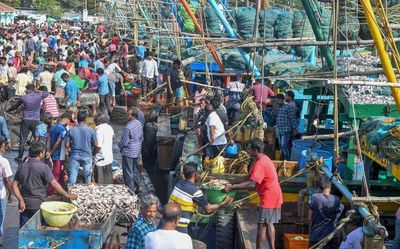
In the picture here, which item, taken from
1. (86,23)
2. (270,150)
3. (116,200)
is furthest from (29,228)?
(86,23)

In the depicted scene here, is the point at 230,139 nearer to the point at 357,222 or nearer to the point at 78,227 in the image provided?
the point at 78,227

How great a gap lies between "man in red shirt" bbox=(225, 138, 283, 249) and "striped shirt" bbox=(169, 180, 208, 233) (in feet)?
2.22

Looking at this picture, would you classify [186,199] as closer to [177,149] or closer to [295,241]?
[295,241]

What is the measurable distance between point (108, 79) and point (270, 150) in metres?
8.18

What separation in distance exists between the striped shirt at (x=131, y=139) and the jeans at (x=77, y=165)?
84 cm

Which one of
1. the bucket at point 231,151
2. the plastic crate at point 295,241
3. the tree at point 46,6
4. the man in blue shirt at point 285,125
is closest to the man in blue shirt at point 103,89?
the man in blue shirt at point 285,125

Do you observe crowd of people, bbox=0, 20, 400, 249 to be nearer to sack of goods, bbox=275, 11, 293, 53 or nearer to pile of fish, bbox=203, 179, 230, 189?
pile of fish, bbox=203, 179, 230, 189

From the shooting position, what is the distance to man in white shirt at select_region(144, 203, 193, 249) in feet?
20.7

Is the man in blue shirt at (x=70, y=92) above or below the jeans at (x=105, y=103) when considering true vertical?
above

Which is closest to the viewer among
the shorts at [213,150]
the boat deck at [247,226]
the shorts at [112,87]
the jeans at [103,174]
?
the boat deck at [247,226]

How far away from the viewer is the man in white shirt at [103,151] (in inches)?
484

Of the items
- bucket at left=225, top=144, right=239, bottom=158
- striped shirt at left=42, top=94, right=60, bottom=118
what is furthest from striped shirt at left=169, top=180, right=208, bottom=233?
striped shirt at left=42, top=94, right=60, bottom=118

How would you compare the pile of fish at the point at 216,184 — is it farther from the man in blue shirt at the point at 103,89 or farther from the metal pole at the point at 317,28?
the man in blue shirt at the point at 103,89

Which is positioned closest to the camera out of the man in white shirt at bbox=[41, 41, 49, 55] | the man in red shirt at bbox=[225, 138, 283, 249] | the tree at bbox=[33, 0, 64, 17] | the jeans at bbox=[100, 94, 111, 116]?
the man in red shirt at bbox=[225, 138, 283, 249]
